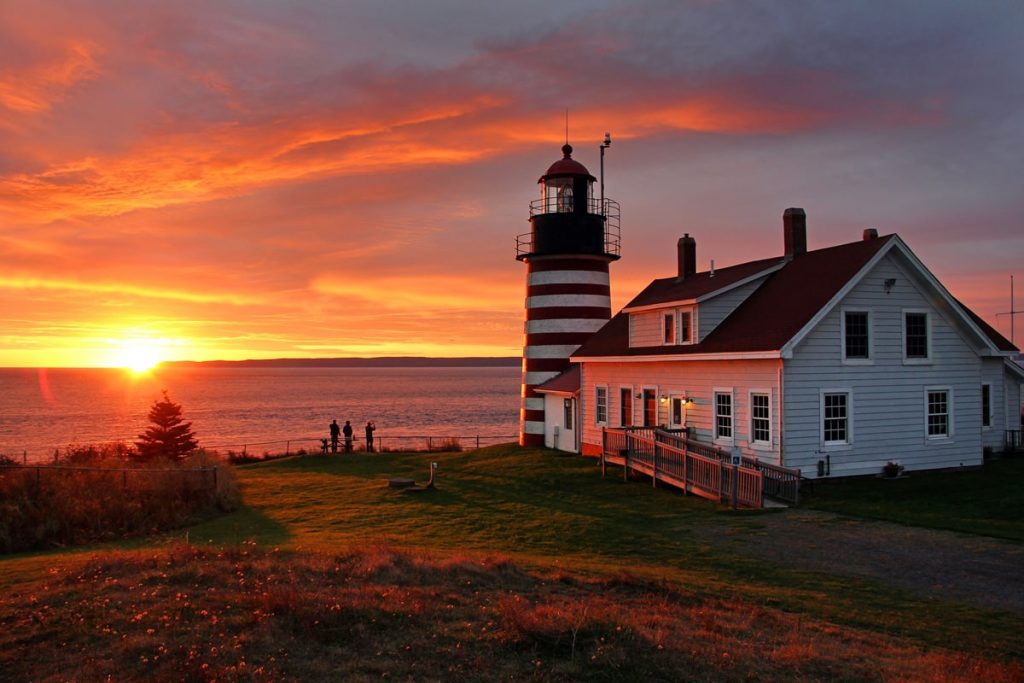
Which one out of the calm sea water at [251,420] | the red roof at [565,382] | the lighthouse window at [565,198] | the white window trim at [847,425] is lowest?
the calm sea water at [251,420]

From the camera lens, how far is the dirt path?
13.3 metres

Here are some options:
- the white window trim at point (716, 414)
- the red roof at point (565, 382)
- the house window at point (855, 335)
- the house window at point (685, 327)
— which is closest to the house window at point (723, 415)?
the white window trim at point (716, 414)

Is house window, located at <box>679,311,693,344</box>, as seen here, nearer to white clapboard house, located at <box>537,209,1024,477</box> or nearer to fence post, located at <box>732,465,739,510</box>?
white clapboard house, located at <box>537,209,1024,477</box>

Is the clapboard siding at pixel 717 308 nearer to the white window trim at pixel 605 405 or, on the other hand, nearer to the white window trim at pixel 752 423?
the white window trim at pixel 752 423

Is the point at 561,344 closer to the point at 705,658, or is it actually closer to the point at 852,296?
the point at 852,296

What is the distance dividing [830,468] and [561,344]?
1649 cm

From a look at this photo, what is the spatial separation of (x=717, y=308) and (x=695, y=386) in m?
3.00

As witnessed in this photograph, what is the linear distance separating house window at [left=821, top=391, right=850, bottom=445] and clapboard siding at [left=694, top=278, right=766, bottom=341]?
5002 mm

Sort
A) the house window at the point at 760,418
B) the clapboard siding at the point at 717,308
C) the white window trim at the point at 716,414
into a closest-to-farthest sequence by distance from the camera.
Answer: the house window at the point at 760,418 < the white window trim at the point at 716,414 < the clapboard siding at the point at 717,308

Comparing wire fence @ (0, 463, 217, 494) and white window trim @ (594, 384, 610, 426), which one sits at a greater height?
white window trim @ (594, 384, 610, 426)

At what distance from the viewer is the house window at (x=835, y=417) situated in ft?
78.6

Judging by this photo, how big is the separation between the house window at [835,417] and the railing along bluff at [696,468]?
9.76ft

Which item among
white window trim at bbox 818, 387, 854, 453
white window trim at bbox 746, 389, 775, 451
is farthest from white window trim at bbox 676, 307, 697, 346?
Answer: white window trim at bbox 818, 387, 854, 453

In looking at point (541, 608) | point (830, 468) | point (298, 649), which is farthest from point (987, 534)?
point (298, 649)
